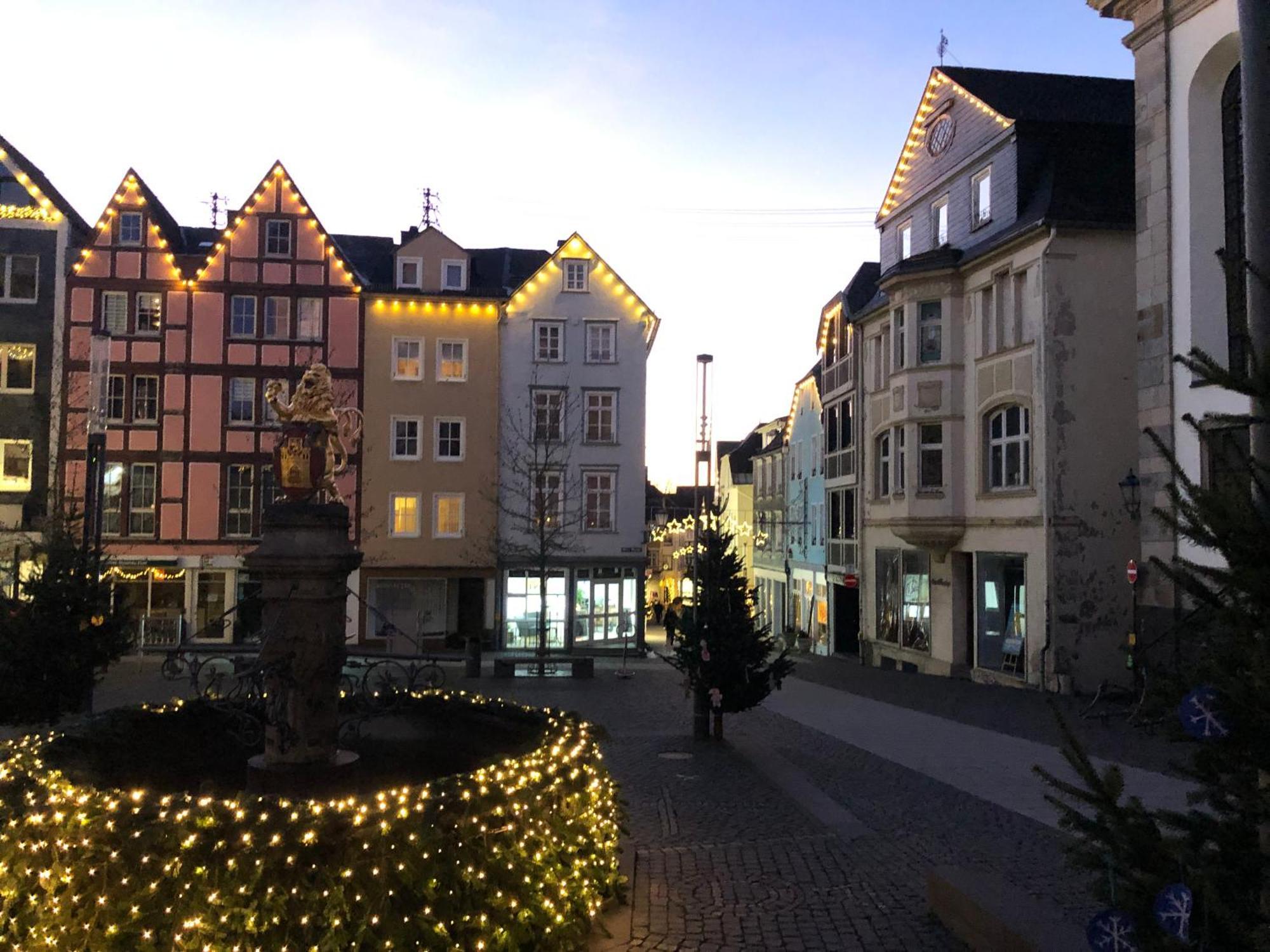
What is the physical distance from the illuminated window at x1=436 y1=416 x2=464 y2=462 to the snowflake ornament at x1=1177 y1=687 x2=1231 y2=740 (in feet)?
110

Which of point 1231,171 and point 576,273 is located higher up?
point 576,273

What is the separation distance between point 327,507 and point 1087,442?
17.9 metres

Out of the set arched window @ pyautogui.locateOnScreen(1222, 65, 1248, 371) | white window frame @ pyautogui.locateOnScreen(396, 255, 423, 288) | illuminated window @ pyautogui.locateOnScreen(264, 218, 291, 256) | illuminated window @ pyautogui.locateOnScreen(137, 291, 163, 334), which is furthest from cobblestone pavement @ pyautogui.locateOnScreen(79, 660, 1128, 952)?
illuminated window @ pyautogui.locateOnScreen(137, 291, 163, 334)

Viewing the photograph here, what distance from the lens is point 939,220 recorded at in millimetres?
28328

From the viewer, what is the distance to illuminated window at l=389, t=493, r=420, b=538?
35750 millimetres

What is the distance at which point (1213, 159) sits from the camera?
58.3 ft

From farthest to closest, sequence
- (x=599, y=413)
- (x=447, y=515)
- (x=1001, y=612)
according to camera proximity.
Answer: (x=599, y=413) → (x=447, y=515) → (x=1001, y=612)

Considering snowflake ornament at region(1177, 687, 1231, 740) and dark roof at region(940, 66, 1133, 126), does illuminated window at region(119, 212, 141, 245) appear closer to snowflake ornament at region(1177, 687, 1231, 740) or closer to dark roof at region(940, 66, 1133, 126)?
dark roof at region(940, 66, 1133, 126)

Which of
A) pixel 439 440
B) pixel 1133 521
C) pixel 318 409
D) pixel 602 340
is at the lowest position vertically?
pixel 1133 521

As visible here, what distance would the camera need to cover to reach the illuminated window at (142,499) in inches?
1368

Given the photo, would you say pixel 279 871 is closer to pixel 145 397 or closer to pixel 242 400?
pixel 242 400

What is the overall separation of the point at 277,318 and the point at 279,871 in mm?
32532

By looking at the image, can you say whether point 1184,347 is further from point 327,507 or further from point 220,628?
point 220,628

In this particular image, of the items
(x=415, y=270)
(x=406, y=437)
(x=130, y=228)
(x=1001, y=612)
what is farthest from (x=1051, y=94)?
(x=130, y=228)
